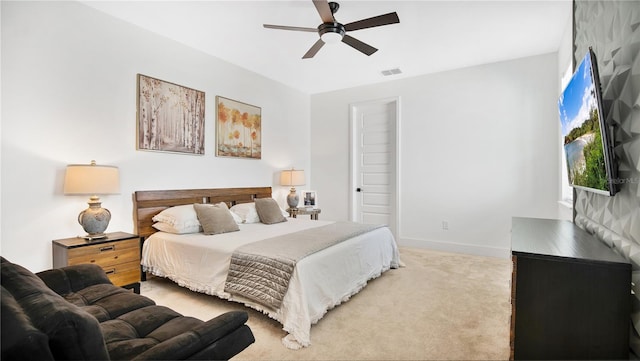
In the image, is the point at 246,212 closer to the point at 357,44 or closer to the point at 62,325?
the point at 357,44

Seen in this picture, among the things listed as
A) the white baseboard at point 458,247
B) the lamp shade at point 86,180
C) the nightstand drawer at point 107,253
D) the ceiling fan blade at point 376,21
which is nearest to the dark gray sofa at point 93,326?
the nightstand drawer at point 107,253

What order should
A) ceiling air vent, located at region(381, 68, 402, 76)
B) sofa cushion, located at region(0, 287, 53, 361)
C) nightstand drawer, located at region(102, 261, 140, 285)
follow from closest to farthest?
sofa cushion, located at region(0, 287, 53, 361)
nightstand drawer, located at region(102, 261, 140, 285)
ceiling air vent, located at region(381, 68, 402, 76)

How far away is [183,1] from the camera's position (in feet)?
9.48

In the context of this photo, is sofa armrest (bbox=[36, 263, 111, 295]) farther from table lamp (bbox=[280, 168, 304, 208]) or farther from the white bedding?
table lamp (bbox=[280, 168, 304, 208])

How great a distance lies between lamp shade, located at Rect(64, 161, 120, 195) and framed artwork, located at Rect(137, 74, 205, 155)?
27.1 inches

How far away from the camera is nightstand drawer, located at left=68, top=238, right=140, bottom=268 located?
2.58 m

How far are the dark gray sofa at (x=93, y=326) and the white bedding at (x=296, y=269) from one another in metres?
0.84

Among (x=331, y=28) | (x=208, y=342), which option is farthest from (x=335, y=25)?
(x=208, y=342)

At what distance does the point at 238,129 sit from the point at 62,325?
3.82 metres

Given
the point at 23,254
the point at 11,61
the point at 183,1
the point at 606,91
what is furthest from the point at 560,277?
the point at 11,61

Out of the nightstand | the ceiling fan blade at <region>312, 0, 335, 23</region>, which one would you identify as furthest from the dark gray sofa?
the nightstand

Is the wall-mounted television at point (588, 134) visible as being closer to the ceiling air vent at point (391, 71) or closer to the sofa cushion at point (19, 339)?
the sofa cushion at point (19, 339)

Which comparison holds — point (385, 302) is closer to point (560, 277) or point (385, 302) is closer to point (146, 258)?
point (560, 277)

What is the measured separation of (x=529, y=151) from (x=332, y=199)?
3124mm
